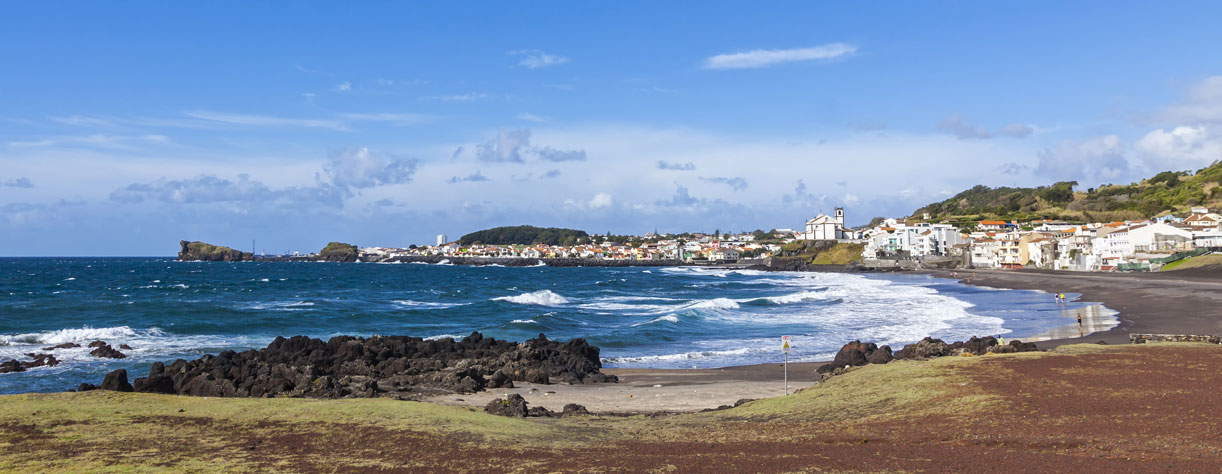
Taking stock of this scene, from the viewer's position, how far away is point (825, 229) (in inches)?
6334

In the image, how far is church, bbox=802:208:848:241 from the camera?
160m

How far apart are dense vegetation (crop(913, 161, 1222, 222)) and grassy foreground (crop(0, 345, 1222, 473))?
440ft

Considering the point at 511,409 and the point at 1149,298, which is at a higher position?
the point at 511,409

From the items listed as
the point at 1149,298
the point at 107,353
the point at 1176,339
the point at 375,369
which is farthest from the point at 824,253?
the point at 375,369

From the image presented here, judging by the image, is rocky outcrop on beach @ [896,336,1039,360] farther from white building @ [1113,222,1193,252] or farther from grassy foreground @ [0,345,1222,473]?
white building @ [1113,222,1193,252]

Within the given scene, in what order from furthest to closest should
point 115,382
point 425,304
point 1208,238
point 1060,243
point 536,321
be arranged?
1. point 1060,243
2. point 1208,238
3. point 425,304
4. point 536,321
5. point 115,382

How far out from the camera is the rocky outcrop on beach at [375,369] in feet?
52.6

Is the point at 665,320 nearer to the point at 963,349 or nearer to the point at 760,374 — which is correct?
the point at 760,374

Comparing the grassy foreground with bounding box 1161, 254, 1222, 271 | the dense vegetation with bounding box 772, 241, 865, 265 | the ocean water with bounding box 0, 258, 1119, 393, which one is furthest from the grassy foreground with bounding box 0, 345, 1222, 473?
the dense vegetation with bounding box 772, 241, 865, 265

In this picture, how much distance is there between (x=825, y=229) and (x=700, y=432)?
156 m

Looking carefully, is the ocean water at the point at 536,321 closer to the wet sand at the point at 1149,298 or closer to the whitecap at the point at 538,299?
the whitecap at the point at 538,299

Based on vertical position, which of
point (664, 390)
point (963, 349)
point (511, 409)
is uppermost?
point (963, 349)

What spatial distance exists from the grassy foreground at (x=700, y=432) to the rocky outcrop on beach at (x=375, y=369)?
3.91 m

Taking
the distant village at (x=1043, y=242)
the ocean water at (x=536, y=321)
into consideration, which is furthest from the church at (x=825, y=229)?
the ocean water at (x=536, y=321)
